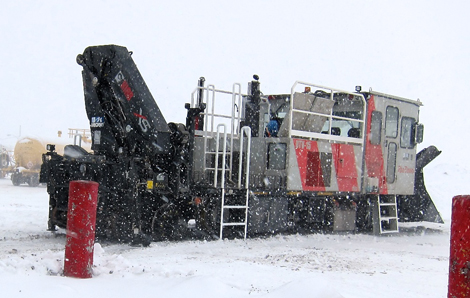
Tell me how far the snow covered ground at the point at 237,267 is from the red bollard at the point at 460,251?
1.12m

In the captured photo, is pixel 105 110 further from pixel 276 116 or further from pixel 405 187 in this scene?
pixel 405 187

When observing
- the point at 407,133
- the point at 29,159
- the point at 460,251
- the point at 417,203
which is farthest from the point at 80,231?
the point at 29,159

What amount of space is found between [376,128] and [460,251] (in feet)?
26.7

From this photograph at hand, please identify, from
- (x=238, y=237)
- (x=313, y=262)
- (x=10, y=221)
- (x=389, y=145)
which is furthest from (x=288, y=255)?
(x=10, y=221)

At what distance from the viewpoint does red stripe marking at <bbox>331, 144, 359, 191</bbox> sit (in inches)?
417

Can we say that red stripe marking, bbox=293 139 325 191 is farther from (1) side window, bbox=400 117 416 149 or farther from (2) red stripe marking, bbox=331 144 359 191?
(1) side window, bbox=400 117 416 149

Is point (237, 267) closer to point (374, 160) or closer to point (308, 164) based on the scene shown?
point (308, 164)

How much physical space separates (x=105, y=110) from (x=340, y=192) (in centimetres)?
472

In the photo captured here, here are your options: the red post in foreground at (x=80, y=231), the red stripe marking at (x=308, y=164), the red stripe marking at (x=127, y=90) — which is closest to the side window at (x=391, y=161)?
the red stripe marking at (x=308, y=164)

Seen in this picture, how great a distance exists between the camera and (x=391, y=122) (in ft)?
38.3

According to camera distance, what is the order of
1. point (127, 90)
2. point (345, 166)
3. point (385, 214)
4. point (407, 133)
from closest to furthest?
point (127, 90) → point (345, 166) → point (407, 133) → point (385, 214)

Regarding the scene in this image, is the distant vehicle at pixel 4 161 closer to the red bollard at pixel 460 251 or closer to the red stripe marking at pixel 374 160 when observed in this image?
the red stripe marking at pixel 374 160

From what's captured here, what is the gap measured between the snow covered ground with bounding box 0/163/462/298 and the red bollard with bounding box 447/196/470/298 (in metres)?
1.12

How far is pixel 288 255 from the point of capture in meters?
7.59
